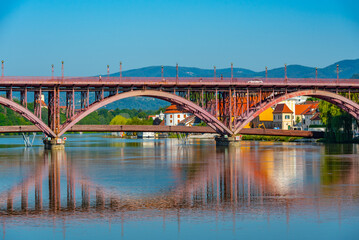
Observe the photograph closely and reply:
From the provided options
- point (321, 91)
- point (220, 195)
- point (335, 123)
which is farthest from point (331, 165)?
point (335, 123)

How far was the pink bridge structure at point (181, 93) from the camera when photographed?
89.7 m

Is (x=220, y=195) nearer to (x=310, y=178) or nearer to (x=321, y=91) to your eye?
(x=310, y=178)

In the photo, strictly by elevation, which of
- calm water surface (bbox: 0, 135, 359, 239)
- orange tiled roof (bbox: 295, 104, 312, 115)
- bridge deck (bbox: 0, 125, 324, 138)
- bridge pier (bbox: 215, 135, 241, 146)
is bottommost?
calm water surface (bbox: 0, 135, 359, 239)

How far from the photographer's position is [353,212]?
1184 inches

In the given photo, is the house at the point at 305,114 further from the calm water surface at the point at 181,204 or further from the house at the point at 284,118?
the calm water surface at the point at 181,204

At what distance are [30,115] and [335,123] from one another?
5830 cm

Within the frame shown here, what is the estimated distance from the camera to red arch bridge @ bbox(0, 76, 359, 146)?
294 feet

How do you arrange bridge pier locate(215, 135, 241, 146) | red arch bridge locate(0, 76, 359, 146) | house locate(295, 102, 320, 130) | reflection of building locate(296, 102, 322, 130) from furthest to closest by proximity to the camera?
house locate(295, 102, 320, 130) → reflection of building locate(296, 102, 322, 130) → bridge pier locate(215, 135, 241, 146) → red arch bridge locate(0, 76, 359, 146)

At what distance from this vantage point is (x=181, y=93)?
97.4m

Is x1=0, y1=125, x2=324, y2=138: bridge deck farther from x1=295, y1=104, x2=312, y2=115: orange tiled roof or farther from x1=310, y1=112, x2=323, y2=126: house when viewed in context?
x1=295, y1=104, x2=312, y2=115: orange tiled roof

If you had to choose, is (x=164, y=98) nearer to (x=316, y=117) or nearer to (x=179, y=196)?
(x=179, y=196)

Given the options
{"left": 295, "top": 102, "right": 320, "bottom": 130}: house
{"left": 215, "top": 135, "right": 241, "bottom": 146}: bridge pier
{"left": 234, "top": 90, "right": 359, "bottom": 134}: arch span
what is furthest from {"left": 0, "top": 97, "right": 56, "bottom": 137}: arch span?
{"left": 295, "top": 102, "right": 320, "bottom": 130}: house

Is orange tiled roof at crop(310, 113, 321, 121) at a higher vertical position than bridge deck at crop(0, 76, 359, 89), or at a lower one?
lower

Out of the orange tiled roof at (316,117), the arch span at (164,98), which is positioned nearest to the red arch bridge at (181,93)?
the arch span at (164,98)
